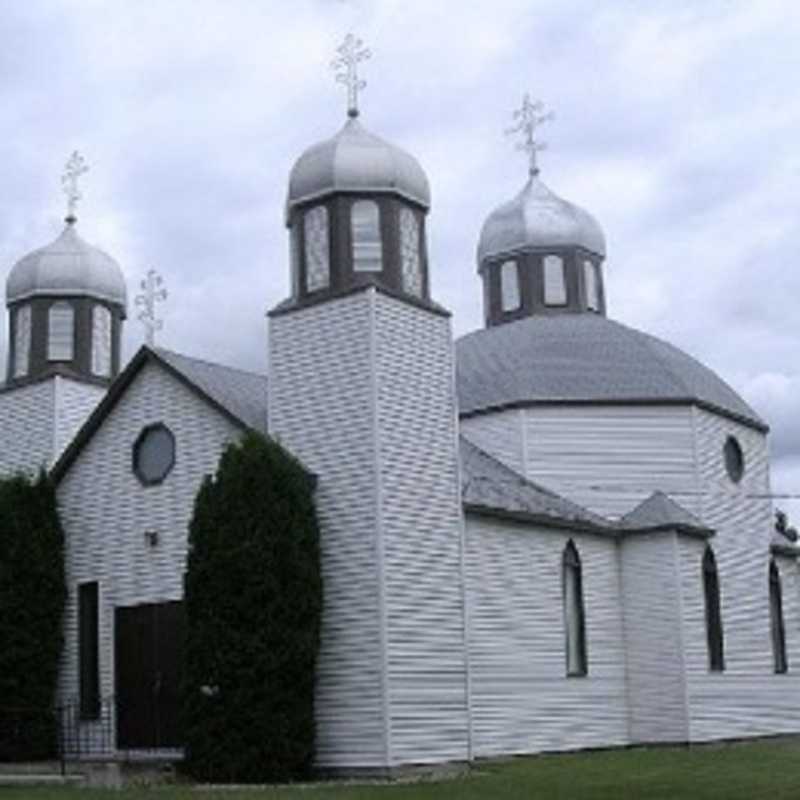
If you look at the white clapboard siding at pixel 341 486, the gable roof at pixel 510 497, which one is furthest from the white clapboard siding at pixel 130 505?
the gable roof at pixel 510 497

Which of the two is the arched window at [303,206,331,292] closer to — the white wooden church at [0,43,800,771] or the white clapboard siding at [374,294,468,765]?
the white wooden church at [0,43,800,771]

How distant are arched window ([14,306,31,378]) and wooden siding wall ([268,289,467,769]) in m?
8.04

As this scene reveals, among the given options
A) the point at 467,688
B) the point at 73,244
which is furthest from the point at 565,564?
the point at 73,244

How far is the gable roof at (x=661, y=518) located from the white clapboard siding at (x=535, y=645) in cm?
73

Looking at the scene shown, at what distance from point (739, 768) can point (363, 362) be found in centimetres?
754

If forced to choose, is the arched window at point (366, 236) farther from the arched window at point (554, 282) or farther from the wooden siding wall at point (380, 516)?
the arched window at point (554, 282)

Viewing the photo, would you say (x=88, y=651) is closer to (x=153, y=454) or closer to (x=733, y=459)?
(x=153, y=454)

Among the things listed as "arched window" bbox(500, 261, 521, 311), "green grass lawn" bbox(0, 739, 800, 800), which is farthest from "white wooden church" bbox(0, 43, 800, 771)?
"arched window" bbox(500, 261, 521, 311)

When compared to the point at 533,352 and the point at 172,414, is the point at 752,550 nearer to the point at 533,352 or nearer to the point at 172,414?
the point at 533,352

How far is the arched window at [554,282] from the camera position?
103 ft

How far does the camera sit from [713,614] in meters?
25.5

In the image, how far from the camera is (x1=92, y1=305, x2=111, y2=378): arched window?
27.0m

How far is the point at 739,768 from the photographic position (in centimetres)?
1872

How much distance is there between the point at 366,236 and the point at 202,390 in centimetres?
337
